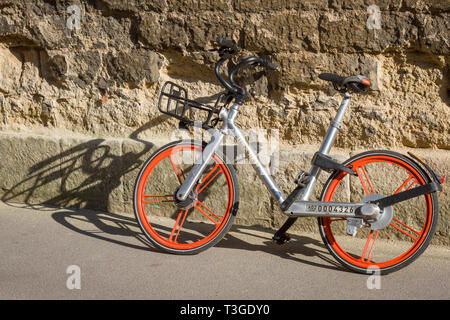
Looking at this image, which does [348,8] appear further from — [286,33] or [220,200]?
[220,200]

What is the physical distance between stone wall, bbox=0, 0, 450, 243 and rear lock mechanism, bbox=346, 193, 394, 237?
0.61 meters

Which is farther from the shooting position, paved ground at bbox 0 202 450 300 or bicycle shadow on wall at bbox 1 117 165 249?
bicycle shadow on wall at bbox 1 117 165 249

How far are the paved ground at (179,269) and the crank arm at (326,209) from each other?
1.09ft

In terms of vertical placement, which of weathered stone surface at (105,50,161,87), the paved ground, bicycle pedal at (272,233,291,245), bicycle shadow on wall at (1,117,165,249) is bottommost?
the paved ground

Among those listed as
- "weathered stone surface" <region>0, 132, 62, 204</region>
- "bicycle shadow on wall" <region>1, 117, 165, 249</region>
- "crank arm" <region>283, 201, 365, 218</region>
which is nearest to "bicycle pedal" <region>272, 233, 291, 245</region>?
"crank arm" <region>283, 201, 365, 218</region>

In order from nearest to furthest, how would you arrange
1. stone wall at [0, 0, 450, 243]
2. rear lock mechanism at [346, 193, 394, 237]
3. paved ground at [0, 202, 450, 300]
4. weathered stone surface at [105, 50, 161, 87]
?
1. paved ground at [0, 202, 450, 300]
2. rear lock mechanism at [346, 193, 394, 237]
3. stone wall at [0, 0, 450, 243]
4. weathered stone surface at [105, 50, 161, 87]

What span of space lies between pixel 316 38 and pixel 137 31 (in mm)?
1360

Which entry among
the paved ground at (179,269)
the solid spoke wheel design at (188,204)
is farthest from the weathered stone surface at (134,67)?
the paved ground at (179,269)

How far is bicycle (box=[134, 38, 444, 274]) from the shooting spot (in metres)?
3.27

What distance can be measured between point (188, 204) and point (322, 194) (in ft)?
2.83

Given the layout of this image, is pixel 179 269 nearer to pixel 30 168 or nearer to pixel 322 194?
pixel 322 194

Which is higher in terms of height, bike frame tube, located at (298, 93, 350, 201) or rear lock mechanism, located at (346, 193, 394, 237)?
bike frame tube, located at (298, 93, 350, 201)

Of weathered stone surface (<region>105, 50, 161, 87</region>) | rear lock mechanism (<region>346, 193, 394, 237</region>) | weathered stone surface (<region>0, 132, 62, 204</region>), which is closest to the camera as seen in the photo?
rear lock mechanism (<region>346, 193, 394, 237</region>)

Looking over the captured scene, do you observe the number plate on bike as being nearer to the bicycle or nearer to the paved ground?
the bicycle
